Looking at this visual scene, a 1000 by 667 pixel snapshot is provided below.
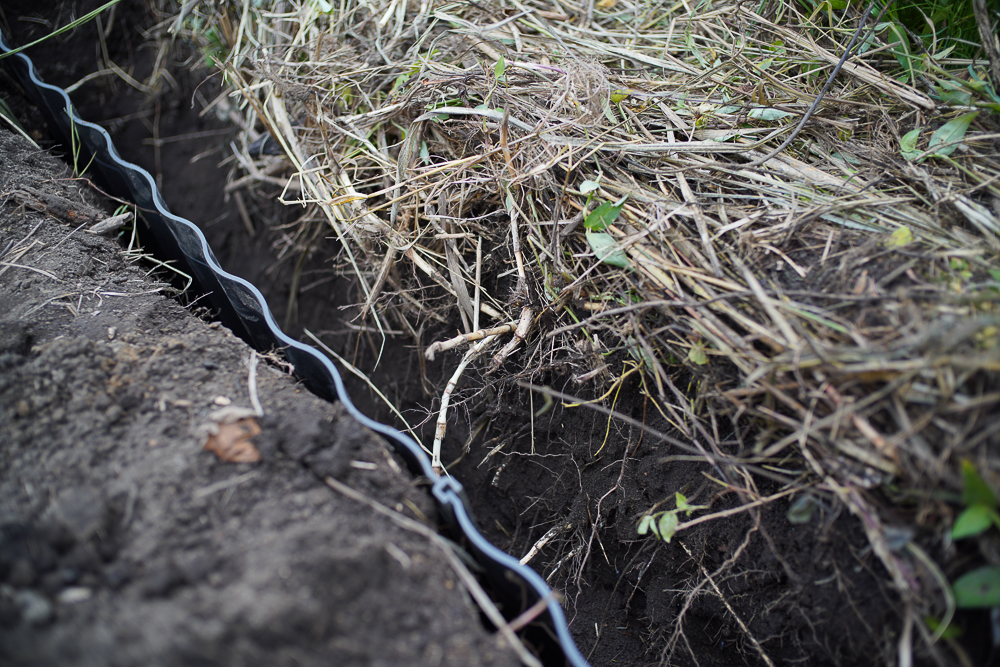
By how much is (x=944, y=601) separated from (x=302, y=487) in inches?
48.4

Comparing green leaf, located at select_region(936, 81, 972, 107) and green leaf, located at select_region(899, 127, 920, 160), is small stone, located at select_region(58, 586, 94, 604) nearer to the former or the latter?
green leaf, located at select_region(899, 127, 920, 160)

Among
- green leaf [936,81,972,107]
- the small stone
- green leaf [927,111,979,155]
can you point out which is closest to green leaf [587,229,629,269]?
green leaf [927,111,979,155]

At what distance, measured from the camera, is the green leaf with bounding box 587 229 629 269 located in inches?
55.4

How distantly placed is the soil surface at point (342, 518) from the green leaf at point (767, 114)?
0.81m

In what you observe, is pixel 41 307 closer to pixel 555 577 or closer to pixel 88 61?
pixel 555 577

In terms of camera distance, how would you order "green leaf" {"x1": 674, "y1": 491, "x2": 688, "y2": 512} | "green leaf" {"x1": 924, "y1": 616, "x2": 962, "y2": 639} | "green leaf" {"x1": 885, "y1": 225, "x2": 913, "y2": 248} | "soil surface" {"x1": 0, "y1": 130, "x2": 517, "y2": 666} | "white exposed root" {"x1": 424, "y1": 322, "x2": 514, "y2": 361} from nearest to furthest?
"soil surface" {"x1": 0, "y1": 130, "x2": 517, "y2": 666}
"green leaf" {"x1": 924, "y1": 616, "x2": 962, "y2": 639}
"green leaf" {"x1": 885, "y1": 225, "x2": 913, "y2": 248}
"green leaf" {"x1": 674, "y1": 491, "x2": 688, "y2": 512}
"white exposed root" {"x1": 424, "y1": 322, "x2": 514, "y2": 361}

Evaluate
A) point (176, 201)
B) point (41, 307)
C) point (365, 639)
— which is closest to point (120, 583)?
point (365, 639)

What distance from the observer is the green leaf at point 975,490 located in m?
0.95

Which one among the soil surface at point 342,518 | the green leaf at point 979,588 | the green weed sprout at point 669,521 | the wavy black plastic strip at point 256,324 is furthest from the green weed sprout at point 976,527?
the wavy black plastic strip at point 256,324

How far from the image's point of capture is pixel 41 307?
4.53 feet

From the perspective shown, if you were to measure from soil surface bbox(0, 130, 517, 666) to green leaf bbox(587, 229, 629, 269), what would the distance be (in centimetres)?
72

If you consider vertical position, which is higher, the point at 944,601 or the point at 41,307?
the point at 41,307

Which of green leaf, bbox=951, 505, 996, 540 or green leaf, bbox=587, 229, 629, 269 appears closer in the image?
green leaf, bbox=951, 505, 996, 540

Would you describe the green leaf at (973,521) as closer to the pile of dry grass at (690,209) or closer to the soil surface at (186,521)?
the pile of dry grass at (690,209)
